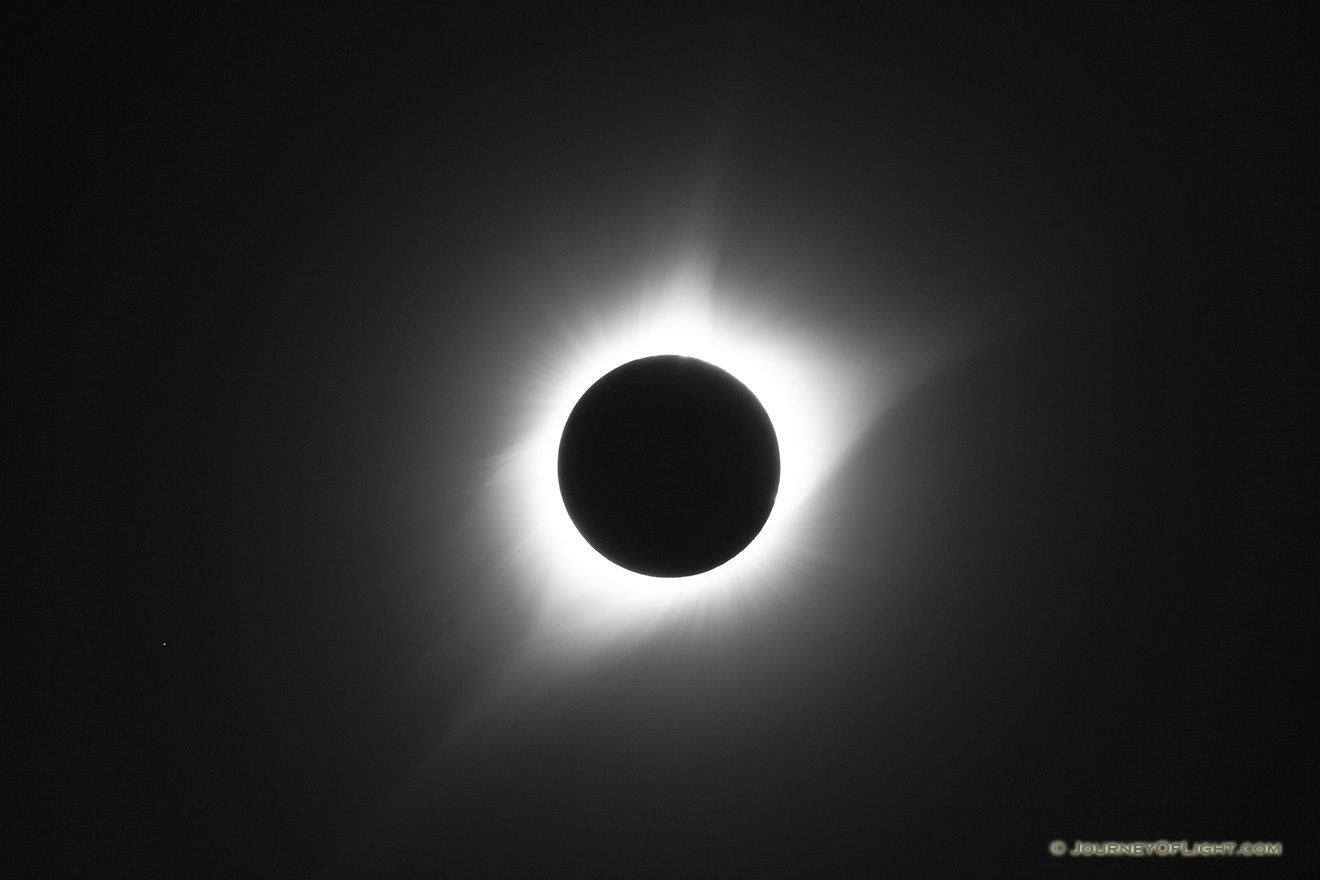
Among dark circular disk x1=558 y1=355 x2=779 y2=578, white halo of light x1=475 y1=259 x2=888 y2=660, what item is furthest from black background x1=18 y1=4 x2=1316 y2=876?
dark circular disk x1=558 y1=355 x2=779 y2=578

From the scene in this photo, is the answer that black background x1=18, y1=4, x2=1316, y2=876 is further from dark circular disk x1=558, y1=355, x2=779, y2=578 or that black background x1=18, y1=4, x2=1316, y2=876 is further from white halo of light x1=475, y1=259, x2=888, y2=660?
dark circular disk x1=558, y1=355, x2=779, y2=578

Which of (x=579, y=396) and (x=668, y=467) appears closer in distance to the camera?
(x=668, y=467)

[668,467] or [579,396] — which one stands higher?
[579,396]

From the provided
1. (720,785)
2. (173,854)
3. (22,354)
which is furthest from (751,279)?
(173,854)

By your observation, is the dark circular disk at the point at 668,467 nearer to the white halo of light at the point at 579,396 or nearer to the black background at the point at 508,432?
the white halo of light at the point at 579,396

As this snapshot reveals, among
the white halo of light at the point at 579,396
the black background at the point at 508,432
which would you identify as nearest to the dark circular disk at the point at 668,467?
the white halo of light at the point at 579,396

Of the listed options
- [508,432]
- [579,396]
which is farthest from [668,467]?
[508,432]

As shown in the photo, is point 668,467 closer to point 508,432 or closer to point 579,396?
point 579,396
